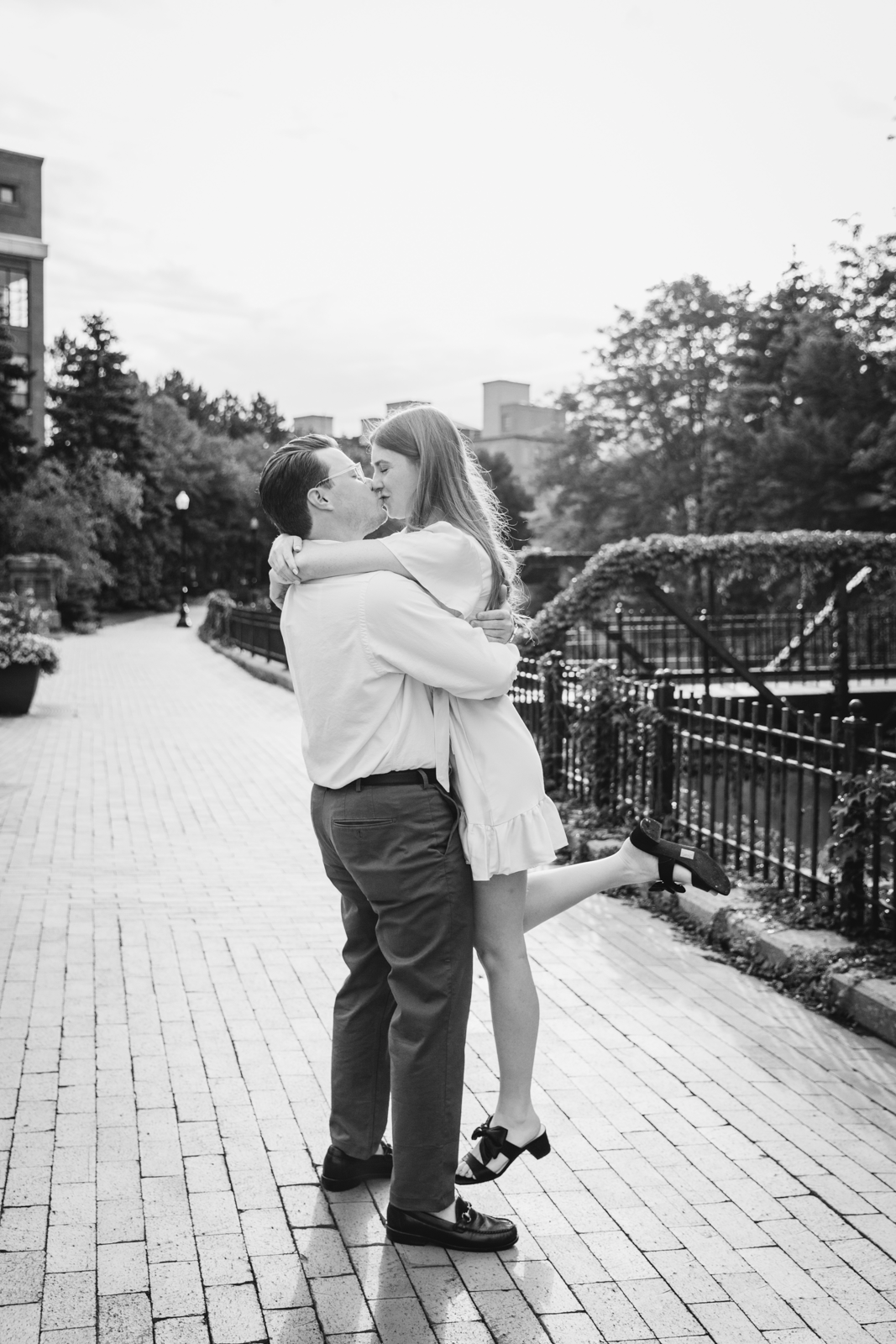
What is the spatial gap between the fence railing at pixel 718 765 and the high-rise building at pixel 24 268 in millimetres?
47302

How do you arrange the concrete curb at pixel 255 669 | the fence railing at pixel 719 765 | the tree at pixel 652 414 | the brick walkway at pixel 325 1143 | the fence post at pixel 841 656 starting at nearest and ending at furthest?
the brick walkway at pixel 325 1143
the fence railing at pixel 719 765
the fence post at pixel 841 656
the concrete curb at pixel 255 669
the tree at pixel 652 414

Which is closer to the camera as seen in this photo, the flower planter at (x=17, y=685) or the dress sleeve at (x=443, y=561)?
the dress sleeve at (x=443, y=561)

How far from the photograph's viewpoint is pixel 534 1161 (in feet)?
11.4

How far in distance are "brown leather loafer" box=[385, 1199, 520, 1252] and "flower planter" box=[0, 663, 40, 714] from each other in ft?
42.3

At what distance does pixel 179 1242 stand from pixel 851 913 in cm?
334

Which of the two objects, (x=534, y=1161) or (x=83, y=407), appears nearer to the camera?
(x=534, y=1161)

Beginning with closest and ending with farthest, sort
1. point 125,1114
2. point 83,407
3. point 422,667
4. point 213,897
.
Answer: point 422,667 < point 125,1114 < point 213,897 < point 83,407

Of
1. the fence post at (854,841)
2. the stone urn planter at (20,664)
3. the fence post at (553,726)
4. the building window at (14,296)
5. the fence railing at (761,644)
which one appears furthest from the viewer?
the building window at (14,296)

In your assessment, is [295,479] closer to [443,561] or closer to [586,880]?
[443,561]

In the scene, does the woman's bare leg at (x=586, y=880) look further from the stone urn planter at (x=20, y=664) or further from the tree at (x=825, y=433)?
the tree at (x=825, y=433)

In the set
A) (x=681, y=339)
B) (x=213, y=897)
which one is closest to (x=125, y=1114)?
(x=213, y=897)

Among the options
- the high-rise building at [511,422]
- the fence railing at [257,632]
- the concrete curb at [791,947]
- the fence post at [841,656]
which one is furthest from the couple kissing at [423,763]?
the high-rise building at [511,422]

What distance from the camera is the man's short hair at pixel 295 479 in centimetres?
296

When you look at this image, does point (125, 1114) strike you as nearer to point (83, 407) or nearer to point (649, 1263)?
point (649, 1263)
